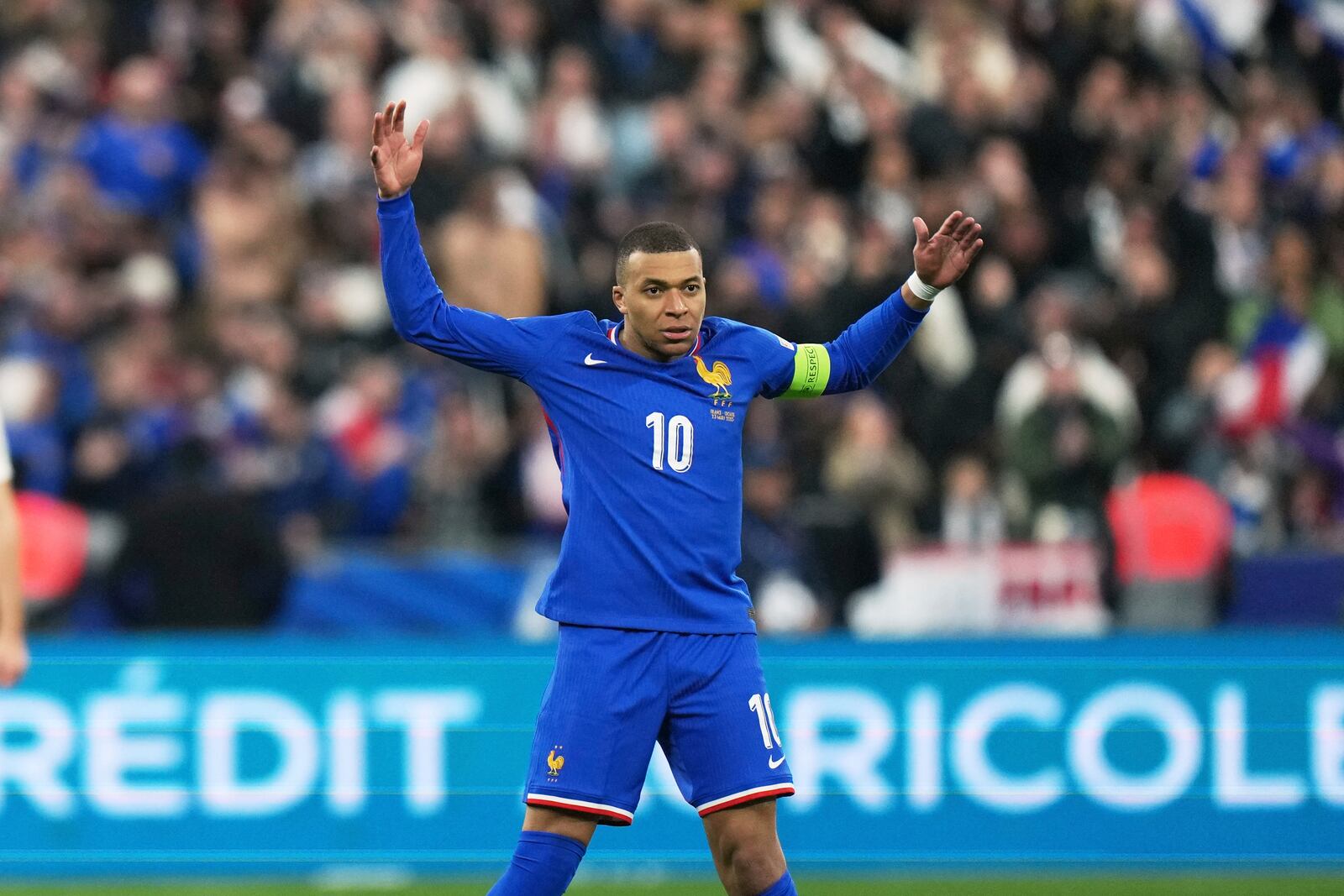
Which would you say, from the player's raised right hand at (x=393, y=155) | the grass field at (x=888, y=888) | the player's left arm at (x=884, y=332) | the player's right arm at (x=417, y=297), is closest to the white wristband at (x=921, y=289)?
the player's left arm at (x=884, y=332)

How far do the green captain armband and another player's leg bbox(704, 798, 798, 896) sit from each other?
4.09 feet

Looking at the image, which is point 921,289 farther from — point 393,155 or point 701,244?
point 701,244

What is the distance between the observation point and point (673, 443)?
621cm

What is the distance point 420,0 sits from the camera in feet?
52.7

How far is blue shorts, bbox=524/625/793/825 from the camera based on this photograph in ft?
19.8

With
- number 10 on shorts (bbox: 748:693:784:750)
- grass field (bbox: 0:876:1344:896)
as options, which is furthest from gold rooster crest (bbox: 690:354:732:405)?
grass field (bbox: 0:876:1344:896)

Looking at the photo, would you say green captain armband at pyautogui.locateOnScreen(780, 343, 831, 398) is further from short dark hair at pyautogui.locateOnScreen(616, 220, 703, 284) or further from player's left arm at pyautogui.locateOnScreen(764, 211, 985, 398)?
short dark hair at pyautogui.locateOnScreen(616, 220, 703, 284)

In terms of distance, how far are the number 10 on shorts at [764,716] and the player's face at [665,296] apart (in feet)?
3.30

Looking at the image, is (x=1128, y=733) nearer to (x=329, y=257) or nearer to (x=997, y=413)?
(x=997, y=413)

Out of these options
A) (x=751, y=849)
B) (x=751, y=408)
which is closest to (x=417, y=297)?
(x=751, y=849)

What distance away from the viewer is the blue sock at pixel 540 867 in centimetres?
599

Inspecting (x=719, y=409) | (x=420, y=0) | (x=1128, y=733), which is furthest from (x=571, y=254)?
(x=719, y=409)

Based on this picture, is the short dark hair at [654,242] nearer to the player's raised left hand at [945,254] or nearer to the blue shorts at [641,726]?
the player's raised left hand at [945,254]

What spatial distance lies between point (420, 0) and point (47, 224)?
3.36m
